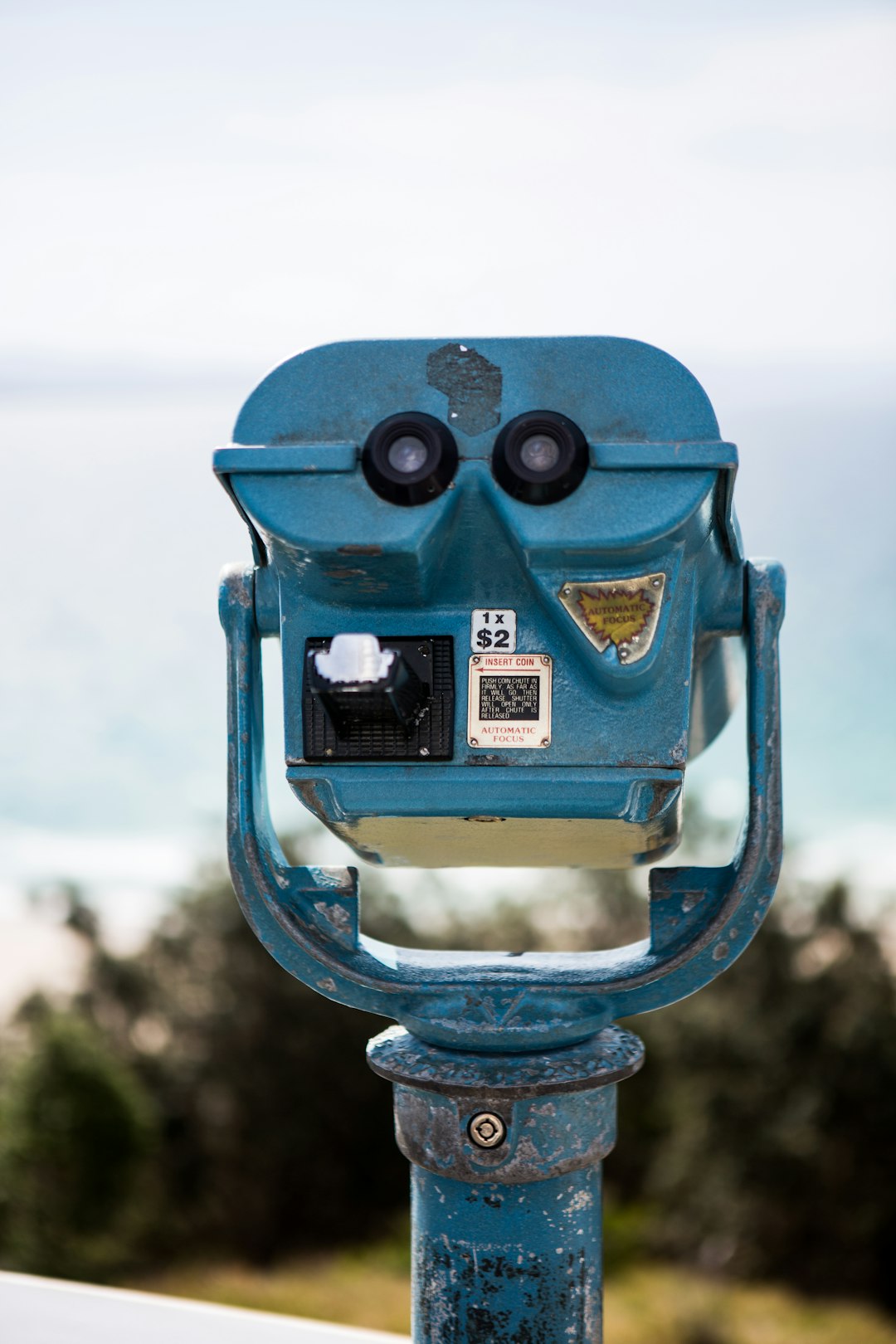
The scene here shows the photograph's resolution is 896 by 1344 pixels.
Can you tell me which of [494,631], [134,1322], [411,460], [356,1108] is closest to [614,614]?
[494,631]

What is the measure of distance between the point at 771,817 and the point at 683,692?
24cm

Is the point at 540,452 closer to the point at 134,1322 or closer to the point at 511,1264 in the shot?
the point at 511,1264

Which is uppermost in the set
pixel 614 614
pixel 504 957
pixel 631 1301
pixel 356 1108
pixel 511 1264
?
pixel 614 614

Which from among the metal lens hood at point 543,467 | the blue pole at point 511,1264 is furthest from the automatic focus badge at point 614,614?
the blue pole at point 511,1264

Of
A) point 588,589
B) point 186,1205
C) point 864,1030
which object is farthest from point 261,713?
point 186,1205

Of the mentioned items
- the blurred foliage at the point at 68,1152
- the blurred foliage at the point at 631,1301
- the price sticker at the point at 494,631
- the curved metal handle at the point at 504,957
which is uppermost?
the price sticker at the point at 494,631

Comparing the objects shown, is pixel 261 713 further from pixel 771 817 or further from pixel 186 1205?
pixel 186 1205

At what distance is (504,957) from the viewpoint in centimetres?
181

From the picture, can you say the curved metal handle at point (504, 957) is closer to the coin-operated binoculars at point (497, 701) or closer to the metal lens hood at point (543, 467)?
the coin-operated binoculars at point (497, 701)

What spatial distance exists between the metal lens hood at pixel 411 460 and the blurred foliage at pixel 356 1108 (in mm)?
6802

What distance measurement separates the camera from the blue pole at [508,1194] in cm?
165

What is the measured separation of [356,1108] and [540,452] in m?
8.21

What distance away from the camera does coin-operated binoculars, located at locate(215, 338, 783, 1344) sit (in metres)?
1.54

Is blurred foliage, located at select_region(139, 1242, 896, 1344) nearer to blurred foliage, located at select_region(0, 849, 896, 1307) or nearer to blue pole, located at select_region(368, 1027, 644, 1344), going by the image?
blurred foliage, located at select_region(0, 849, 896, 1307)
